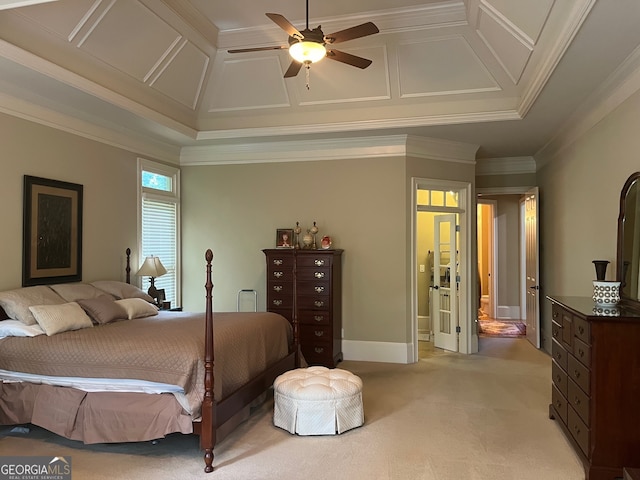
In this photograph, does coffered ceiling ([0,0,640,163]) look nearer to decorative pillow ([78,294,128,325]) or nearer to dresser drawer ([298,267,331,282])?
dresser drawer ([298,267,331,282])

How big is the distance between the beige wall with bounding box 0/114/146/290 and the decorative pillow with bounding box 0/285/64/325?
29cm

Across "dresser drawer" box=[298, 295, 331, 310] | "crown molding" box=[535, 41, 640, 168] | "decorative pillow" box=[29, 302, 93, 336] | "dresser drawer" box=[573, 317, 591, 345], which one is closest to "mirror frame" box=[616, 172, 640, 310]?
"dresser drawer" box=[573, 317, 591, 345]

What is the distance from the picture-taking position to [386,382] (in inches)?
205

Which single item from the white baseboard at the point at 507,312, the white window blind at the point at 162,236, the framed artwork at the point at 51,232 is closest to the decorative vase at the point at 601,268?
the framed artwork at the point at 51,232

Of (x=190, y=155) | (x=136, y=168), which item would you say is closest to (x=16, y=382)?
(x=136, y=168)

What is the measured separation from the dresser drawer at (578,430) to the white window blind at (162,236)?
4745 mm

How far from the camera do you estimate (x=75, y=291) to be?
4492 millimetres

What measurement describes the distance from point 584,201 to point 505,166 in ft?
8.70

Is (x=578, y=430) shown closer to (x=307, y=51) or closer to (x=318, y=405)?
(x=318, y=405)

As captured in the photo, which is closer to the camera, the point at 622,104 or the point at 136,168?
the point at 622,104

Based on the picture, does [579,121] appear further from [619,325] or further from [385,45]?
[619,325]

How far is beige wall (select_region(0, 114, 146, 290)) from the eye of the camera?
421cm

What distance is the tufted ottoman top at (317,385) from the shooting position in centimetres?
371

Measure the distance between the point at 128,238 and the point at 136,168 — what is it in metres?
0.86
